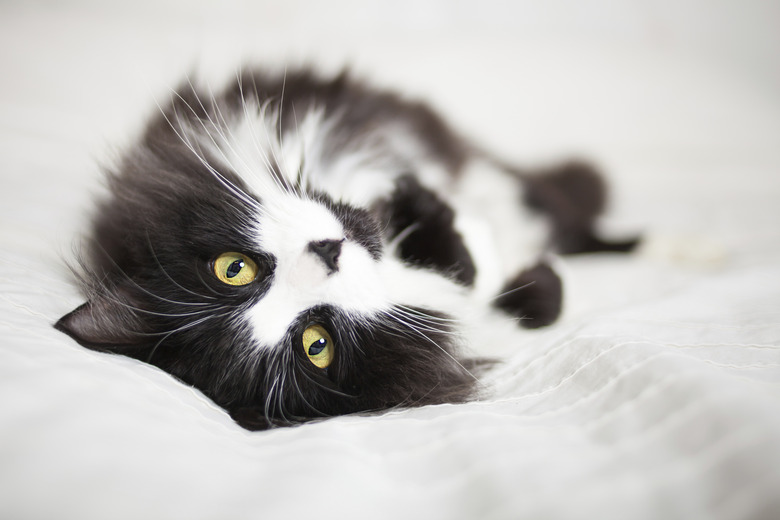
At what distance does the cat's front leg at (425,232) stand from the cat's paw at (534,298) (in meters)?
0.12

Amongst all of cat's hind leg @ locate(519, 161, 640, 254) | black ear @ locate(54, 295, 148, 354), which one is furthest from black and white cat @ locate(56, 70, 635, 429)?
cat's hind leg @ locate(519, 161, 640, 254)

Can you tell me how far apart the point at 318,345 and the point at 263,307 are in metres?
0.13

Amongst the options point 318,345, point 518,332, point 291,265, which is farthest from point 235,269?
point 518,332

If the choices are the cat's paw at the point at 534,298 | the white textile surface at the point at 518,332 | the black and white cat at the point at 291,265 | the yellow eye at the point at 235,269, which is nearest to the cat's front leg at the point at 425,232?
the black and white cat at the point at 291,265

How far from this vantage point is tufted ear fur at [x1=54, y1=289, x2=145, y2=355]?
2.51 feet

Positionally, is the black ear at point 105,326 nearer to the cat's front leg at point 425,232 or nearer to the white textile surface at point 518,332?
the white textile surface at point 518,332

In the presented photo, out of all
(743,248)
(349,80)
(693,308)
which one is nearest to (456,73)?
(349,80)

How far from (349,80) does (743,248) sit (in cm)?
129

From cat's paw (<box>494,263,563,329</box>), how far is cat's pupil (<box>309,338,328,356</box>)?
1.47 feet

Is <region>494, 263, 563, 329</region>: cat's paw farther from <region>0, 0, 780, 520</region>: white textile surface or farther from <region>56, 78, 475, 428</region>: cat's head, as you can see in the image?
<region>56, 78, 475, 428</region>: cat's head

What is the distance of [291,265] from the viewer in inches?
35.0

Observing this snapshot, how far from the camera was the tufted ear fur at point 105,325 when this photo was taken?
77 cm

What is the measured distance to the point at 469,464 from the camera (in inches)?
21.8

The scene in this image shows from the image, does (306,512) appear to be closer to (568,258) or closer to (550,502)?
(550,502)
